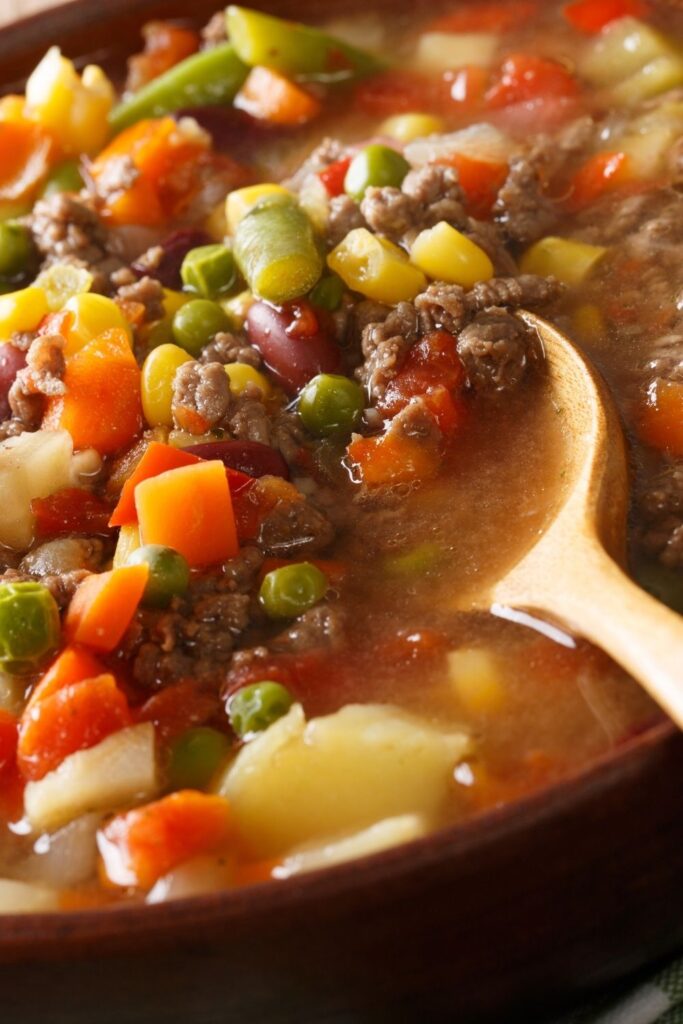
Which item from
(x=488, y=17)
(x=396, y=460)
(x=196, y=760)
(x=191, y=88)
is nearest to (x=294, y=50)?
(x=191, y=88)

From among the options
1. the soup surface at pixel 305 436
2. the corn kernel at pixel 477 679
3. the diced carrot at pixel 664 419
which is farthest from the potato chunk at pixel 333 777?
the diced carrot at pixel 664 419

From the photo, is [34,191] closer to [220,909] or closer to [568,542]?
[568,542]

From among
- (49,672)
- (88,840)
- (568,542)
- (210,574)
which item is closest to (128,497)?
(210,574)

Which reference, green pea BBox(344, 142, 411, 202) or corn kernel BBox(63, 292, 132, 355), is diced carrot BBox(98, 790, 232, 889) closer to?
corn kernel BBox(63, 292, 132, 355)

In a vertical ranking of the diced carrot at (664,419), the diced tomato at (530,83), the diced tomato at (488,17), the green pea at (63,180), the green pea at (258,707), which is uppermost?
the green pea at (63,180)

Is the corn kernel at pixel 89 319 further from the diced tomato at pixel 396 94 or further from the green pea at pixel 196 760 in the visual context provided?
the diced tomato at pixel 396 94

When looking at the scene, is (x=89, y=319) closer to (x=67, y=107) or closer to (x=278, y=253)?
(x=278, y=253)

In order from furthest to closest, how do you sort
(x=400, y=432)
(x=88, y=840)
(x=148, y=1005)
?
(x=400, y=432) < (x=88, y=840) < (x=148, y=1005)
